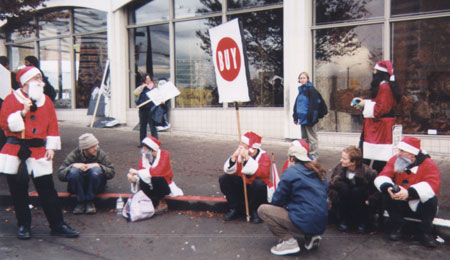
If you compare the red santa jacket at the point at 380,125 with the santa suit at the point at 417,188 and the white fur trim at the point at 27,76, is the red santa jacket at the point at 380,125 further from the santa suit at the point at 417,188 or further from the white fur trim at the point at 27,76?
the white fur trim at the point at 27,76

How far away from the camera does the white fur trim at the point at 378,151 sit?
619cm

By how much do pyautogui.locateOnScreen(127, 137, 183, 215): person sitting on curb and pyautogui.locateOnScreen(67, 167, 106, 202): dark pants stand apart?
549 millimetres

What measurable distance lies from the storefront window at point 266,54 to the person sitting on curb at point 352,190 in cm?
634

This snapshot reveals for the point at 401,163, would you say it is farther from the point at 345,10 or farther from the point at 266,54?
the point at 266,54

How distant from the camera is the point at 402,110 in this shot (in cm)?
1017

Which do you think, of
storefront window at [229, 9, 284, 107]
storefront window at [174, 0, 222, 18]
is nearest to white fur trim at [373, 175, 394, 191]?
storefront window at [229, 9, 284, 107]

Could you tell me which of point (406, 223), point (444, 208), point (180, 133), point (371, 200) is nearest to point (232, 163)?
point (371, 200)

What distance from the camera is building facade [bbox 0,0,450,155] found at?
992 centimetres

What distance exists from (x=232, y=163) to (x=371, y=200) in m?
1.78

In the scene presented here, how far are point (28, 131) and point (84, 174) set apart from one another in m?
1.48

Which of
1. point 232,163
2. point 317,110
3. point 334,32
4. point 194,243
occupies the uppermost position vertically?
point 334,32

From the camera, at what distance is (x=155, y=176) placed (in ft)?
20.7

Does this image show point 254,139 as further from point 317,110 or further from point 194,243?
point 317,110

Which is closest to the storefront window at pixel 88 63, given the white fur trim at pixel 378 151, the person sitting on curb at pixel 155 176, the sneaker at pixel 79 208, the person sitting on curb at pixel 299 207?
the sneaker at pixel 79 208
